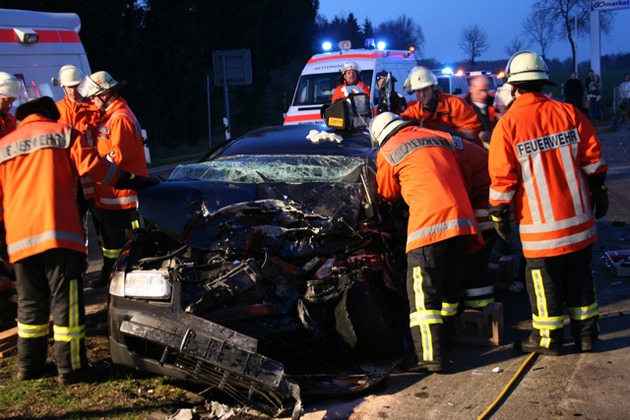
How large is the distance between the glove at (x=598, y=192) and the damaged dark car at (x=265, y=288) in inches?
51.6

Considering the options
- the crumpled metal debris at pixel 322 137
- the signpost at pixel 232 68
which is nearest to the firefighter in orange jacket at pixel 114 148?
the crumpled metal debris at pixel 322 137

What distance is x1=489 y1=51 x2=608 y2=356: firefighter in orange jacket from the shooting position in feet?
16.7

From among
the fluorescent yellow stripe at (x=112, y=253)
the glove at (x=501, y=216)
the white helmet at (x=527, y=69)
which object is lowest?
the fluorescent yellow stripe at (x=112, y=253)

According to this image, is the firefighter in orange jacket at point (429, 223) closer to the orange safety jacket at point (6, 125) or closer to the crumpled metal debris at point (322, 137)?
the crumpled metal debris at point (322, 137)

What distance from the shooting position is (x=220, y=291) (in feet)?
15.1

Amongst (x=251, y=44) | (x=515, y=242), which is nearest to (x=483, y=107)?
(x=515, y=242)

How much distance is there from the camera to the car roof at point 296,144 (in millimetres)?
6246

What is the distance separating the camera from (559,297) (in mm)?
5184

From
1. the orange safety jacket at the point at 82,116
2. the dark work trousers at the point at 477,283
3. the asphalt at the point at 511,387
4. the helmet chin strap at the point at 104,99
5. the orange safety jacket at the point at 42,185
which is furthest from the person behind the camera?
the orange safety jacket at the point at 82,116

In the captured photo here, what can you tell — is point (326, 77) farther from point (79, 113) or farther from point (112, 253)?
point (112, 253)

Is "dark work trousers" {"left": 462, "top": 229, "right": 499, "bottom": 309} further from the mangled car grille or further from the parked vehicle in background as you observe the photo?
the parked vehicle in background

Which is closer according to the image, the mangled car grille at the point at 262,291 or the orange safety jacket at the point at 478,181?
the mangled car grille at the point at 262,291

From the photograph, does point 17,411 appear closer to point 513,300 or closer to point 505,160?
point 505,160

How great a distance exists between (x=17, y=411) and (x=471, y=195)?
3.40 meters
